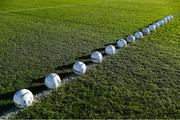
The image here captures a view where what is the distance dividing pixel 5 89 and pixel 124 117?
3062 mm

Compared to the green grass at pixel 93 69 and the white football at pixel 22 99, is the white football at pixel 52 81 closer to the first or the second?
the green grass at pixel 93 69

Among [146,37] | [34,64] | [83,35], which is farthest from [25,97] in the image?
[146,37]

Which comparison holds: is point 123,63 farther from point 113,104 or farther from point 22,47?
point 22,47

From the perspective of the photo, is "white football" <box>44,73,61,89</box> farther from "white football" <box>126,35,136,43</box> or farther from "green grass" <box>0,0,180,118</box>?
"white football" <box>126,35,136,43</box>

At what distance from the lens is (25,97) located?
6.59m

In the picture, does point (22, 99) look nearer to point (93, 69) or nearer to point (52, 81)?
point (52, 81)

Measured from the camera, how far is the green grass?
685cm

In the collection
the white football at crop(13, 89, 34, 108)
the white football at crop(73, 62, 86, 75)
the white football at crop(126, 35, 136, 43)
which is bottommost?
the white football at crop(13, 89, 34, 108)

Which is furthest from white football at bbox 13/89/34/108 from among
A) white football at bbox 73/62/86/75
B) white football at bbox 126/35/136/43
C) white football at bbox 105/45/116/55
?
white football at bbox 126/35/136/43

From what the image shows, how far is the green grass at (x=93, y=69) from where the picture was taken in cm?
685

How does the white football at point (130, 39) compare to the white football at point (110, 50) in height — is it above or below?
above

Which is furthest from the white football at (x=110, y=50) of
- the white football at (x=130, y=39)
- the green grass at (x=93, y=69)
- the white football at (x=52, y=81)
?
the white football at (x=52, y=81)

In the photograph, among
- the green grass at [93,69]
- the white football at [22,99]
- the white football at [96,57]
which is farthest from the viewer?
the white football at [96,57]

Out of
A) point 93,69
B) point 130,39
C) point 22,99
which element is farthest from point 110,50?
point 22,99
